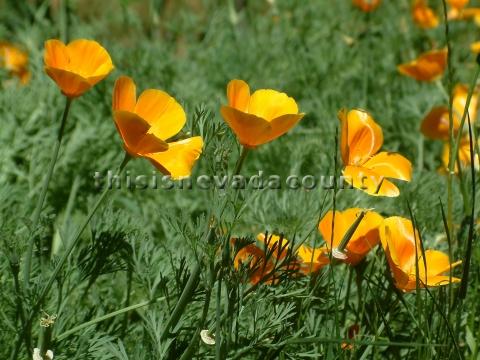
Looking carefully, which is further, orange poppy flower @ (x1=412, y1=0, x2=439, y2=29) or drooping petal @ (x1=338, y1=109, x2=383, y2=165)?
orange poppy flower @ (x1=412, y1=0, x2=439, y2=29)

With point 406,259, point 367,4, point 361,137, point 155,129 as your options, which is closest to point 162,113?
point 155,129

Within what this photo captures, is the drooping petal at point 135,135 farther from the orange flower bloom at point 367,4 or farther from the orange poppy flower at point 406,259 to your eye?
the orange flower bloom at point 367,4

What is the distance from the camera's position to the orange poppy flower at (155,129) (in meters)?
0.84

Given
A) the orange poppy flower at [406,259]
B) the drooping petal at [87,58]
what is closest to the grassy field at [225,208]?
the orange poppy flower at [406,259]

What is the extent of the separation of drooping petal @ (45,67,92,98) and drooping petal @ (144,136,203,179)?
11cm

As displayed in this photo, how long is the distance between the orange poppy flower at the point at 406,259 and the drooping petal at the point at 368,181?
0.04 meters

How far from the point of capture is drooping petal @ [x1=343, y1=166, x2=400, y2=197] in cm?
88

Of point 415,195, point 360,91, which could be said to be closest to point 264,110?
point 415,195

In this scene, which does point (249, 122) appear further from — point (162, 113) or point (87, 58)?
point (87, 58)

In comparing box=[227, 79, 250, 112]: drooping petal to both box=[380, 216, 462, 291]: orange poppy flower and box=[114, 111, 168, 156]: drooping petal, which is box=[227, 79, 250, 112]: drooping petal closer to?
box=[114, 111, 168, 156]: drooping petal

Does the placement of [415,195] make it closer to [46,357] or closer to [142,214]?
[142,214]

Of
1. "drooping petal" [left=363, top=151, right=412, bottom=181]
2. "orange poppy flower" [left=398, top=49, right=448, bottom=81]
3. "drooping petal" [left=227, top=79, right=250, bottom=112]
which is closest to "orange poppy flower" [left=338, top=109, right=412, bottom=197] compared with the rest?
"drooping petal" [left=363, top=151, right=412, bottom=181]

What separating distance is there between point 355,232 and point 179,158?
0.83ft

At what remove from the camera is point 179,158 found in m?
0.88
